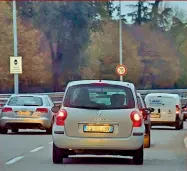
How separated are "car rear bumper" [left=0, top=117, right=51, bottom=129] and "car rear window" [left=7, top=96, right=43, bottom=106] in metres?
0.75

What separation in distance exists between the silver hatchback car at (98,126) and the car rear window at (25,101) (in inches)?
488

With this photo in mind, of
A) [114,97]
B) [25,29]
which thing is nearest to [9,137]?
[114,97]

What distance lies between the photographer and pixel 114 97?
55.8 ft

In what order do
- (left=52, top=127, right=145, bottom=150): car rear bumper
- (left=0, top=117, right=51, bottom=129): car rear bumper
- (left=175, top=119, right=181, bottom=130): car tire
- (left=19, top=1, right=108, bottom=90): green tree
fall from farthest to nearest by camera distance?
(left=19, top=1, right=108, bottom=90): green tree, (left=175, top=119, right=181, bottom=130): car tire, (left=0, top=117, right=51, bottom=129): car rear bumper, (left=52, top=127, right=145, bottom=150): car rear bumper

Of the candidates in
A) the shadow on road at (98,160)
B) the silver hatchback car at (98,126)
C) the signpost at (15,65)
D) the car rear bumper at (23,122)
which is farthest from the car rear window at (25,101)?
the silver hatchback car at (98,126)

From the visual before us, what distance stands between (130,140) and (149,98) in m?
19.2

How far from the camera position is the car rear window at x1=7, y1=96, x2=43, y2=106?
29.3 metres

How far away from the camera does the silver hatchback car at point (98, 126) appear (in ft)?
55.0

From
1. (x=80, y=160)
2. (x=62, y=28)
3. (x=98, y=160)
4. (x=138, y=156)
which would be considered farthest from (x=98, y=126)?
(x=62, y=28)

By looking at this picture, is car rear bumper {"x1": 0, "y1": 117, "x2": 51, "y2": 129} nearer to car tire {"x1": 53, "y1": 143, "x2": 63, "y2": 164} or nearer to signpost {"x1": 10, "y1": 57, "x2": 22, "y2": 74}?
car tire {"x1": 53, "y1": 143, "x2": 63, "y2": 164}

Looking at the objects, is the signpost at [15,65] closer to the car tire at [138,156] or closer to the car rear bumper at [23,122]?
the car rear bumper at [23,122]

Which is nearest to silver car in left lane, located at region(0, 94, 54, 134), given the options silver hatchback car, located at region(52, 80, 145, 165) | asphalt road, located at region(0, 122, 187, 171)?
asphalt road, located at region(0, 122, 187, 171)

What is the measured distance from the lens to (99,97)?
56.0 ft

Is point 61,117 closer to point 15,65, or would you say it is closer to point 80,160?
point 80,160
